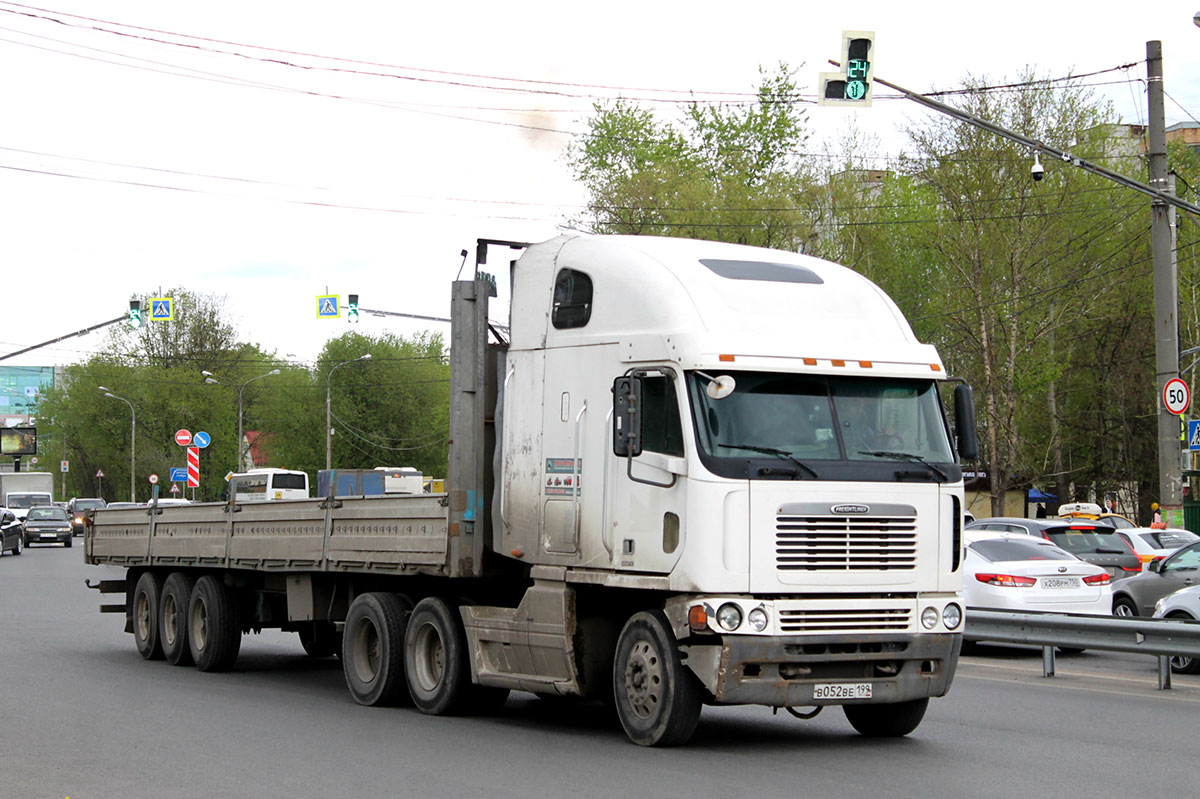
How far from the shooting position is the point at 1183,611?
1705 cm

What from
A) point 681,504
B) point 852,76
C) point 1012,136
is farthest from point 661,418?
point 1012,136

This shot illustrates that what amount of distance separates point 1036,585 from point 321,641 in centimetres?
871

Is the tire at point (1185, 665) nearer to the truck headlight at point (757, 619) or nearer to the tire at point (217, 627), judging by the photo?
the truck headlight at point (757, 619)

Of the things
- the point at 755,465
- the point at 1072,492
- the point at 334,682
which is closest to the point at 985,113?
the point at 1072,492

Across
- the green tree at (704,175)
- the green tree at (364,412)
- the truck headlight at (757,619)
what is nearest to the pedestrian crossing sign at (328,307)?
the green tree at (704,175)

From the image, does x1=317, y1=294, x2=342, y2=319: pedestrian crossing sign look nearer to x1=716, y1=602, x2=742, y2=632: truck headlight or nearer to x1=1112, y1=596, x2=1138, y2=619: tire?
x1=1112, y1=596, x2=1138, y2=619: tire

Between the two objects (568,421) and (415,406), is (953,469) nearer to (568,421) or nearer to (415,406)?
(568,421)

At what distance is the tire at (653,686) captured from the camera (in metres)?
9.78

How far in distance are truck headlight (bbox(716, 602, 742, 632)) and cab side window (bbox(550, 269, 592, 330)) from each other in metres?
2.64

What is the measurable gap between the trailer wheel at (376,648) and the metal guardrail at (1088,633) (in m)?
7.18

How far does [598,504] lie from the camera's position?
10578 millimetres

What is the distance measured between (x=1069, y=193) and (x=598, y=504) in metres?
35.8

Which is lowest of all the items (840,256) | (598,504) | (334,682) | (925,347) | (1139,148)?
(334,682)

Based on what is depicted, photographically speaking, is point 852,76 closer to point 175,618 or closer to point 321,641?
point 321,641
